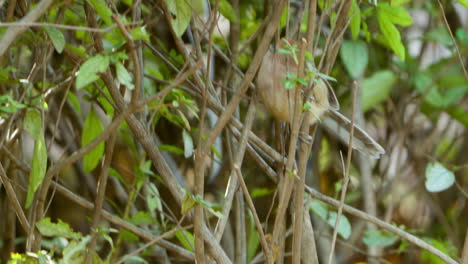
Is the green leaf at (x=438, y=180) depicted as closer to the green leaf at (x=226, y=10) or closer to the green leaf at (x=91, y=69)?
the green leaf at (x=226, y=10)

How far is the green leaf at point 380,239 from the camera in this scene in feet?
6.22

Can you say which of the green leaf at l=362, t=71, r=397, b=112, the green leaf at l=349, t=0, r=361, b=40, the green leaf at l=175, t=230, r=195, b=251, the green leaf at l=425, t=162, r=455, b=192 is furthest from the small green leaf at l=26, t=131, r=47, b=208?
the green leaf at l=362, t=71, r=397, b=112

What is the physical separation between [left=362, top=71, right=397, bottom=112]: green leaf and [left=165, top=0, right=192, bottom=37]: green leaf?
52.1 inches

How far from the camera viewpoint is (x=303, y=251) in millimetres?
1349

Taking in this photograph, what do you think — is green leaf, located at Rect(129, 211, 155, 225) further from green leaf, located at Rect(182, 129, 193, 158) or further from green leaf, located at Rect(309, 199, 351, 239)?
green leaf, located at Rect(309, 199, 351, 239)

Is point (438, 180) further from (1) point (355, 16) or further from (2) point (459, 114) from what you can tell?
(2) point (459, 114)

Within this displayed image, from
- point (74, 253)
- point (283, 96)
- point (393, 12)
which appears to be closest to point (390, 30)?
point (393, 12)

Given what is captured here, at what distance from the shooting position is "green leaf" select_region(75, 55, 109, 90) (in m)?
0.97

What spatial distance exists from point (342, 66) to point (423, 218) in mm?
894

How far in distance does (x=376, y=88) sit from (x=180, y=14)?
1.35 metres

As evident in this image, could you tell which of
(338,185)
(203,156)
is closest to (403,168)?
(338,185)

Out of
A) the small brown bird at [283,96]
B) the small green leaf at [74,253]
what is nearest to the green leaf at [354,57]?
the small brown bird at [283,96]

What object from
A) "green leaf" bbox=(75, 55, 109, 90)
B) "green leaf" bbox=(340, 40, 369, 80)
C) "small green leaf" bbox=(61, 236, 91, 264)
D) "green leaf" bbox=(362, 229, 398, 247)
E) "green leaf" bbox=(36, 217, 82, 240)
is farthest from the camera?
"green leaf" bbox=(340, 40, 369, 80)

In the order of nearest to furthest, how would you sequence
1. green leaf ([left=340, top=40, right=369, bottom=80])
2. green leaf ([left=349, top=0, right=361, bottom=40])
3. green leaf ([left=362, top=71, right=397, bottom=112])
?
green leaf ([left=349, top=0, right=361, bottom=40]) < green leaf ([left=340, top=40, right=369, bottom=80]) < green leaf ([left=362, top=71, right=397, bottom=112])
